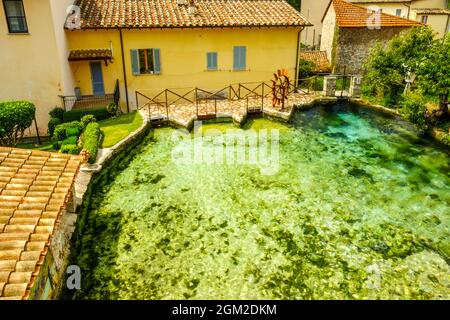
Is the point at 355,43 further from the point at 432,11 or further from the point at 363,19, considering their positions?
the point at 432,11

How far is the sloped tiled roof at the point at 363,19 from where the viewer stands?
2720 centimetres

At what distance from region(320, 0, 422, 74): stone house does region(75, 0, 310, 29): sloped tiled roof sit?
6710 mm

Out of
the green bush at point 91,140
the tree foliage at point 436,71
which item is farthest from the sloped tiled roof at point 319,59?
the green bush at point 91,140

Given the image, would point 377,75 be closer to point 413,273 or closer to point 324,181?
point 324,181

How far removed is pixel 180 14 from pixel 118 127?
8.52 meters

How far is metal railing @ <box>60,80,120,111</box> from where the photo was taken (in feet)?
61.5

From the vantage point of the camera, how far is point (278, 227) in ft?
35.9

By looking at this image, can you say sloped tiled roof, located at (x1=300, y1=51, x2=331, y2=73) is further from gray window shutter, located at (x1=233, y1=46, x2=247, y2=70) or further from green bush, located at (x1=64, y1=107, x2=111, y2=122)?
green bush, located at (x1=64, y1=107, x2=111, y2=122)

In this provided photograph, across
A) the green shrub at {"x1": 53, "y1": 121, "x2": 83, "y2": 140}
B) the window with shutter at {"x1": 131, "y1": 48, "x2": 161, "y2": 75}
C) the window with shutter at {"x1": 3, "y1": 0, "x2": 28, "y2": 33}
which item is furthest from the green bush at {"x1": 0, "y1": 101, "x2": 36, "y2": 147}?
the window with shutter at {"x1": 131, "y1": 48, "x2": 161, "y2": 75}

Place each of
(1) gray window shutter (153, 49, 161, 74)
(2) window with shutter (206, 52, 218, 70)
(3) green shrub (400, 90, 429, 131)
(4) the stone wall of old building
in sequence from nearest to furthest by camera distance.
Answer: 1. (3) green shrub (400, 90, 429, 131)
2. (1) gray window shutter (153, 49, 161, 74)
3. (2) window with shutter (206, 52, 218, 70)
4. (4) the stone wall of old building

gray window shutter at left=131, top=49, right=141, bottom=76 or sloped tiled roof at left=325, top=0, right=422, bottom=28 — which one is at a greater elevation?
sloped tiled roof at left=325, top=0, right=422, bottom=28

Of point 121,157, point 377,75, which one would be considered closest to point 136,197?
point 121,157
